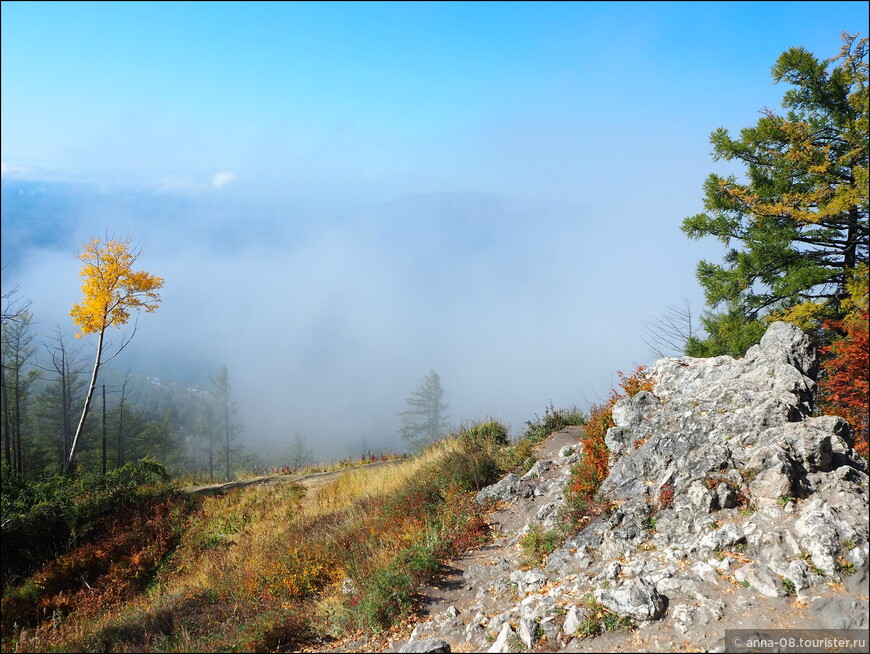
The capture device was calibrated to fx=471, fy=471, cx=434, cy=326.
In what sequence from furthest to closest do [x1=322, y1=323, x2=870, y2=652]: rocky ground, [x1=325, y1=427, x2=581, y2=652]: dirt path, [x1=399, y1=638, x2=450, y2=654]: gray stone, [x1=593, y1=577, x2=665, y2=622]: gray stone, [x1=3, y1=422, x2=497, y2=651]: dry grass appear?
[x1=3, y1=422, x2=497, y2=651]: dry grass → [x1=325, y1=427, x2=581, y2=652]: dirt path → [x1=399, y1=638, x2=450, y2=654]: gray stone → [x1=593, y1=577, x2=665, y2=622]: gray stone → [x1=322, y1=323, x2=870, y2=652]: rocky ground

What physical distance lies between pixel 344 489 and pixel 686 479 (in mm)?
10986

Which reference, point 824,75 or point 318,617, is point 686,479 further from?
point 824,75

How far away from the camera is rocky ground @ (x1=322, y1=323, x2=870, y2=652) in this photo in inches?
231

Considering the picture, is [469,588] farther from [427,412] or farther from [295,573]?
[427,412]

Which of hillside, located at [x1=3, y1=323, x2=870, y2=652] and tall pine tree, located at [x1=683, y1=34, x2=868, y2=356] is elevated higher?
tall pine tree, located at [x1=683, y1=34, x2=868, y2=356]

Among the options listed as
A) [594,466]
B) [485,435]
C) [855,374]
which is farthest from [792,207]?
[485,435]

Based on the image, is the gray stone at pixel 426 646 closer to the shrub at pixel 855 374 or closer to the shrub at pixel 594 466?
the shrub at pixel 594 466

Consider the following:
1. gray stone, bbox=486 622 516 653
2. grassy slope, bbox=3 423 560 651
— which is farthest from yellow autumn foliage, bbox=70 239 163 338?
gray stone, bbox=486 622 516 653

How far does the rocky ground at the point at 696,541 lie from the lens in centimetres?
586

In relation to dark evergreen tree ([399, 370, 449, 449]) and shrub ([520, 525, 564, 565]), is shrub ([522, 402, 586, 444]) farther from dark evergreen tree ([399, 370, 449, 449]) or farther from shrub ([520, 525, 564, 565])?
dark evergreen tree ([399, 370, 449, 449])

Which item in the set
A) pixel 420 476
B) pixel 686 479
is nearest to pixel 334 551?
pixel 420 476

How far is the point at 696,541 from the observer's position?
704 cm

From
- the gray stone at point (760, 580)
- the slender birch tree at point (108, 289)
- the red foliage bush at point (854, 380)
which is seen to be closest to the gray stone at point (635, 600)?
the gray stone at point (760, 580)

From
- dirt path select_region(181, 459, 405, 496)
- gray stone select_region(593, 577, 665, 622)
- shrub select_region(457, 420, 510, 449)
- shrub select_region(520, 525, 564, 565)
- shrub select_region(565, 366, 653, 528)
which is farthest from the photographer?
dirt path select_region(181, 459, 405, 496)
